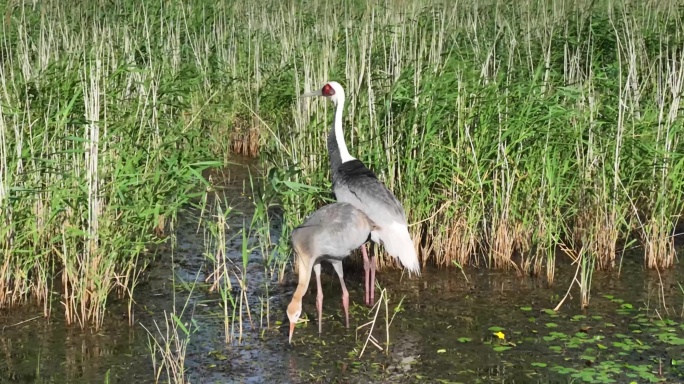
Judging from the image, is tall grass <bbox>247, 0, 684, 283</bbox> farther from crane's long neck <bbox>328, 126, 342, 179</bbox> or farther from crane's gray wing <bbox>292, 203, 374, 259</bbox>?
crane's gray wing <bbox>292, 203, 374, 259</bbox>

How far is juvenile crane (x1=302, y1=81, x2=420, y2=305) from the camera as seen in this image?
20.3 feet

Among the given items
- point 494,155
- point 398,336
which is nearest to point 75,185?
point 398,336

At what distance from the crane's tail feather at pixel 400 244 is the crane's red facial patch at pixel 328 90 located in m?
1.20

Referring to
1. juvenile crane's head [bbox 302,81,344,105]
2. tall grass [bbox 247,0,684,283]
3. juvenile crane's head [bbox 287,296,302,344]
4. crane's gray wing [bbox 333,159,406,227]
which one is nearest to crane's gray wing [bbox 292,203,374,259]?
crane's gray wing [bbox 333,159,406,227]

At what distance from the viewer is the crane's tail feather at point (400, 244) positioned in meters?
6.13

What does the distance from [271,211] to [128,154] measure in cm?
276

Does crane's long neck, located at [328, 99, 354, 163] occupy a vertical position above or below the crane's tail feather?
A: above

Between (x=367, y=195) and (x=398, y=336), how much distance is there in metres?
0.97

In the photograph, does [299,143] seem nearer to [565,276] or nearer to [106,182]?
[106,182]

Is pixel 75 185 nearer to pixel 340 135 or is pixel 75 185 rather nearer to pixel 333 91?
pixel 340 135

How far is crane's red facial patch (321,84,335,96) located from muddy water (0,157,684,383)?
57.1 inches

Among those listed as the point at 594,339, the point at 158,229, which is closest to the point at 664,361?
the point at 594,339

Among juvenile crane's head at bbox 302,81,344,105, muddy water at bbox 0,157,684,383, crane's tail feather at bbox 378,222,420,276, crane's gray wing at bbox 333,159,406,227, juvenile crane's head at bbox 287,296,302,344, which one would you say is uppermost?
juvenile crane's head at bbox 302,81,344,105

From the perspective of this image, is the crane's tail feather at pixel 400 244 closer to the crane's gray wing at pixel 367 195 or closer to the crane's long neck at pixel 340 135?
the crane's gray wing at pixel 367 195
